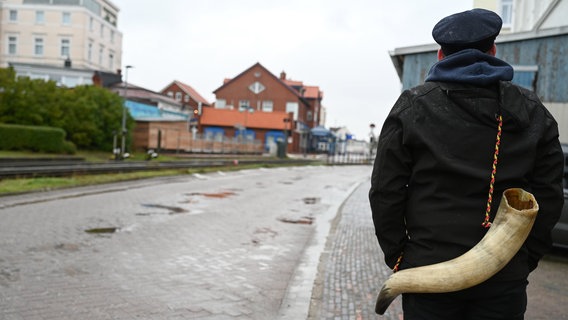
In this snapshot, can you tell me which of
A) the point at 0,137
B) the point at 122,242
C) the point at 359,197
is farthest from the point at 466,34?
the point at 0,137

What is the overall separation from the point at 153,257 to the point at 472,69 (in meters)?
5.91

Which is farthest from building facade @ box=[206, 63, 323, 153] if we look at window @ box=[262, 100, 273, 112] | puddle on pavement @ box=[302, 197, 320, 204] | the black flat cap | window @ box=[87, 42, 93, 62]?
the black flat cap

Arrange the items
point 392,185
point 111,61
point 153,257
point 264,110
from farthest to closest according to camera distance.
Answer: point 111,61, point 264,110, point 153,257, point 392,185

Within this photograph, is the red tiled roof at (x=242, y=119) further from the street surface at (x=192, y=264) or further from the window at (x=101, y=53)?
the street surface at (x=192, y=264)

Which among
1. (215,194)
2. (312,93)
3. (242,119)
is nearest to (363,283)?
(215,194)

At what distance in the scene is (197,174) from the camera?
24.9 meters

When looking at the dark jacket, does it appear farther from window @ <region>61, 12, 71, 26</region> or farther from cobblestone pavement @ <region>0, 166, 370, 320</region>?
window @ <region>61, 12, 71, 26</region>

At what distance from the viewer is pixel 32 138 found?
3030cm

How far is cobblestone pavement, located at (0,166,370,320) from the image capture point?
5.10 metres

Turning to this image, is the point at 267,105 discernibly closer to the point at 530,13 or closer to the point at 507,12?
the point at 507,12

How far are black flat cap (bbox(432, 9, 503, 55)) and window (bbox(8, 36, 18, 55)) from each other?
80357 millimetres

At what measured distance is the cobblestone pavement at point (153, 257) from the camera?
5.10 meters

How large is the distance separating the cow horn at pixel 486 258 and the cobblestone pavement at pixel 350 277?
9.23 feet

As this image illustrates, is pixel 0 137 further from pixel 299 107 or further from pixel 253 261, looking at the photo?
pixel 299 107
